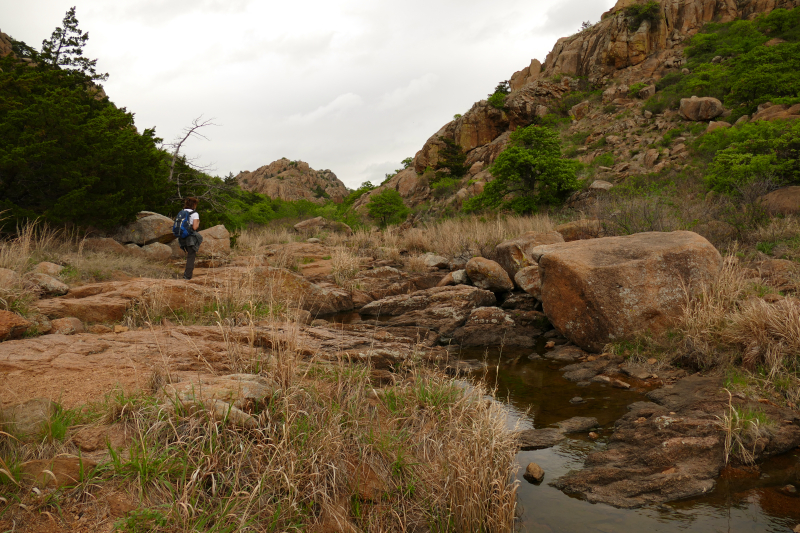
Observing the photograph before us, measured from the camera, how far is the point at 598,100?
1270 inches

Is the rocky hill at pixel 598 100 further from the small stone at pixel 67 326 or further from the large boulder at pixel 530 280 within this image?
the small stone at pixel 67 326

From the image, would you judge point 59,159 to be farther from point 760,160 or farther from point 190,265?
point 760,160

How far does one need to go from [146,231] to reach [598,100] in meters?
31.5

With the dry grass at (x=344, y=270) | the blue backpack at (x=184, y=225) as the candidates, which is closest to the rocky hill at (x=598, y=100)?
the dry grass at (x=344, y=270)

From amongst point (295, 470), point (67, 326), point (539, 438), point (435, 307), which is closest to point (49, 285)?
point (67, 326)

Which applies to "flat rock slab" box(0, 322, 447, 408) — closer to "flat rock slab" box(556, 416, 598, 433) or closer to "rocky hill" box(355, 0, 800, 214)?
"flat rock slab" box(556, 416, 598, 433)

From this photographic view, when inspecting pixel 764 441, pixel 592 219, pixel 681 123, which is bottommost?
pixel 764 441

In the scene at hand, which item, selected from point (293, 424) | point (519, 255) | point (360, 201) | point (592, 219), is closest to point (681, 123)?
point (592, 219)

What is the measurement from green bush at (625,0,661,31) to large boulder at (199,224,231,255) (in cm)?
3562

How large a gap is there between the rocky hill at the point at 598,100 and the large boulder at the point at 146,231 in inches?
621

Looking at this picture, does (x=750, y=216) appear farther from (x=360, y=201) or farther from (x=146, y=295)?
(x=360, y=201)

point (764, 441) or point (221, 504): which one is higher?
point (221, 504)

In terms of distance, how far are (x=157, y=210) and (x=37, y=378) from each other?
470 inches

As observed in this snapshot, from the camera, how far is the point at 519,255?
9891 millimetres
